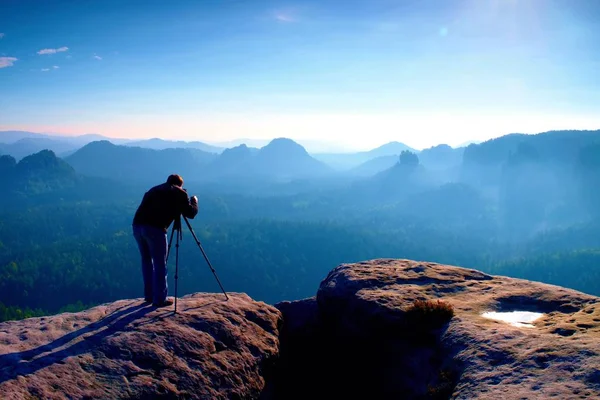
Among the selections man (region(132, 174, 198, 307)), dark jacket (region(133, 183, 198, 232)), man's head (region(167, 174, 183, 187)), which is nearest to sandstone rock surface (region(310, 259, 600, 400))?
man (region(132, 174, 198, 307))

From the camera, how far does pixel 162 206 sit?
1250 centimetres

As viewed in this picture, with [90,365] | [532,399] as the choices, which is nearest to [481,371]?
[532,399]

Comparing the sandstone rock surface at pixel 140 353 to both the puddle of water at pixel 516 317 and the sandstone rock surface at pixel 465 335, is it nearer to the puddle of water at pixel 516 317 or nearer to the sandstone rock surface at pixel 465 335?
the sandstone rock surface at pixel 465 335

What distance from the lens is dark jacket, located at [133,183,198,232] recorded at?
491 inches

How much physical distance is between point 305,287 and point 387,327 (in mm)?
177048

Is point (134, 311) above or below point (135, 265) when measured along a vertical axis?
above

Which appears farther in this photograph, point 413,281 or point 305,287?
point 305,287

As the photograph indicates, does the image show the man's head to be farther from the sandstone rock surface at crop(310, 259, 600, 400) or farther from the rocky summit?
the sandstone rock surface at crop(310, 259, 600, 400)

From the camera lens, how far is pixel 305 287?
186000 mm

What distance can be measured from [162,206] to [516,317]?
11.6 meters

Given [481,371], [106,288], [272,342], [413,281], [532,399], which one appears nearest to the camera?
[532,399]

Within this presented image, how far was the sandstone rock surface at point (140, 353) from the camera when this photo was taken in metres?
8.86

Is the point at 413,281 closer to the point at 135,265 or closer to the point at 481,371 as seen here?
the point at 481,371

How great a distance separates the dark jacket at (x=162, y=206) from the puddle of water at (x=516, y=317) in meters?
9.98
